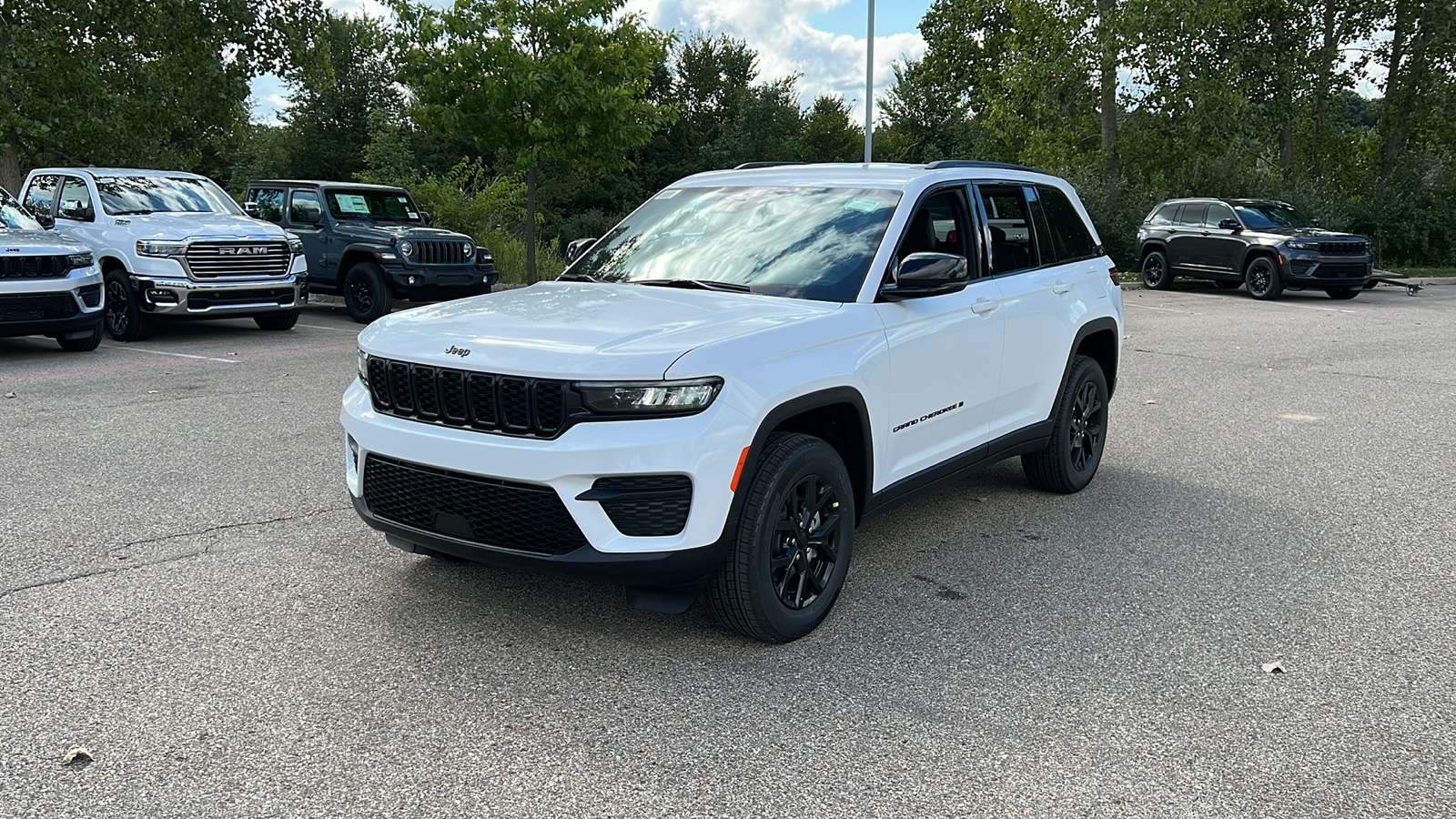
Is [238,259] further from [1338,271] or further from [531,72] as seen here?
[1338,271]

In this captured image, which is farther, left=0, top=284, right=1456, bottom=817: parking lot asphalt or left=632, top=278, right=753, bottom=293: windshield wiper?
left=632, top=278, right=753, bottom=293: windshield wiper

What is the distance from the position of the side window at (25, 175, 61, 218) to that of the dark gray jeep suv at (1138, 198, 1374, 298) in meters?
18.7

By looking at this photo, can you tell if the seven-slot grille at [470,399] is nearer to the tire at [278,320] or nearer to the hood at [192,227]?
the hood at [192,227]

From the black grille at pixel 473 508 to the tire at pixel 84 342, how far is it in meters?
9.51

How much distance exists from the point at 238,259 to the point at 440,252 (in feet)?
9.85

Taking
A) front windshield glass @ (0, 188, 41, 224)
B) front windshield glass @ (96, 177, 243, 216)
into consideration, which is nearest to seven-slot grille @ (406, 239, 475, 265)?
front windshield glass @ (96, 177, 243, 216)

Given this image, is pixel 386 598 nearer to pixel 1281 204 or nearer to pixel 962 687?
pixel 962 687

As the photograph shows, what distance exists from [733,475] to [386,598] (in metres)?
1.70

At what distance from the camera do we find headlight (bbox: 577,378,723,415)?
3.78 m

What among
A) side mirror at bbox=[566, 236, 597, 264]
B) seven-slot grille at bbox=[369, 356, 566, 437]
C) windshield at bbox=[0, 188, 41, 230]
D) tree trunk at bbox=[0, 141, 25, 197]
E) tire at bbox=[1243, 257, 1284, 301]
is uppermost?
tree trunk at bbox=[0, 141, 25, 197]

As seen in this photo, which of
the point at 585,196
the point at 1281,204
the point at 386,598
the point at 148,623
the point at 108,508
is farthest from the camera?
the point at 585,196

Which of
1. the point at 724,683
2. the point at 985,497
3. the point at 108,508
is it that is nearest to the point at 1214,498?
the point at 985,497

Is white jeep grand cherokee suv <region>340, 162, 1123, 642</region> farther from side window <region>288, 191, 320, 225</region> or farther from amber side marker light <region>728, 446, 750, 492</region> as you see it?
→ side window <region>288, 191, 320, 225</region>

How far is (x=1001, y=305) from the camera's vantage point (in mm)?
5594
